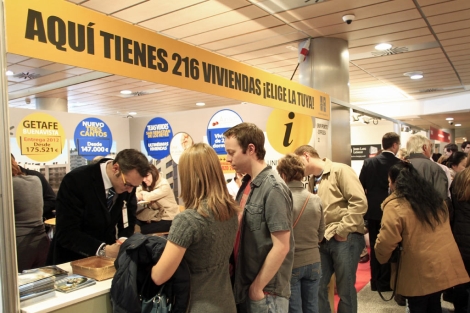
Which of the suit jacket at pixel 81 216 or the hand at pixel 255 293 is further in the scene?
the suit jacket at pixel 81 216

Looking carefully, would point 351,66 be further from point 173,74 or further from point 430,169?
point 173,74

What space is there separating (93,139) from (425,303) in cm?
533

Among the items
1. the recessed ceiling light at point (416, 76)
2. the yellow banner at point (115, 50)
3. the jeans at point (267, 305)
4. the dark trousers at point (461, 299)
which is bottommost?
the dark trousers at point (461, 299)

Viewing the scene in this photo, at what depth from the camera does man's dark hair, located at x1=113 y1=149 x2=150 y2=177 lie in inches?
91.4

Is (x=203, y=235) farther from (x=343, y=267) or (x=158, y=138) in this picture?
(x=158, y=138)

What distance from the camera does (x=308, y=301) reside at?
102 inches

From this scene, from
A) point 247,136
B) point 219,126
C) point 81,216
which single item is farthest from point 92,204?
point 219,126

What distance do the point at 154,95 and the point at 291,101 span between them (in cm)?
567

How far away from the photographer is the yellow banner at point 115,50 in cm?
150

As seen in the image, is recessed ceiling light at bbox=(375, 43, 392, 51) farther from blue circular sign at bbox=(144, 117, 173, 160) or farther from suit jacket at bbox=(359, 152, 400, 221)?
blue circular sign at bbox=(144, 117, 173, 160)

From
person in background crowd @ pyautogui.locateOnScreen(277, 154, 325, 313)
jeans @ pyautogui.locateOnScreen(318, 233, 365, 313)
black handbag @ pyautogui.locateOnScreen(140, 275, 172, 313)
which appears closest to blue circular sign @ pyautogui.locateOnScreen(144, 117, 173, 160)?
jeans @ pyautogui.locateOnScreen(318, 233, 365, 313)

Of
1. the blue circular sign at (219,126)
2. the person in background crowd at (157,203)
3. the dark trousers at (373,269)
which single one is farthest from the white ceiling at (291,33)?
the dark trousers at (373,269)

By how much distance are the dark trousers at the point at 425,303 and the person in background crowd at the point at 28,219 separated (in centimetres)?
284

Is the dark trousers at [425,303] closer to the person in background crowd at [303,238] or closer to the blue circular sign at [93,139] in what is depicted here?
the person in background crowd at [303,238]
